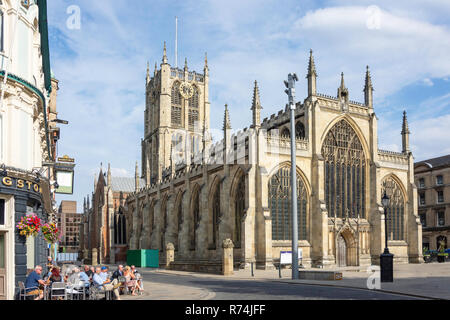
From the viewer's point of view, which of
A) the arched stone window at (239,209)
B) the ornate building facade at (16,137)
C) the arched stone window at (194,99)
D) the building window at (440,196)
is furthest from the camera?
the arched stone window at (194,99)

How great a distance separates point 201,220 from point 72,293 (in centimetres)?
3063

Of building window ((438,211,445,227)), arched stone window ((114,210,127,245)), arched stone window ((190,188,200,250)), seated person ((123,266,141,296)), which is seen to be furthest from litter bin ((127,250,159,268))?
building window ((438,211,445,227))

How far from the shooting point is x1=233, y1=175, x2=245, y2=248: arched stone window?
4150 centimetres

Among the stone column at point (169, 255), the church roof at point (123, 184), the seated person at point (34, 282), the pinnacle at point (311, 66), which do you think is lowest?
the stone column at point (169, 255)

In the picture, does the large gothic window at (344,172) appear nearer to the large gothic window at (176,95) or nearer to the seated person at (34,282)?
the seated person at (34,282)

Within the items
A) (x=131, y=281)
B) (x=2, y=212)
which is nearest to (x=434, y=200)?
(x=131, y=281)

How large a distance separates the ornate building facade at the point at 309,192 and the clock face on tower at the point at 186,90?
2946 centimetres

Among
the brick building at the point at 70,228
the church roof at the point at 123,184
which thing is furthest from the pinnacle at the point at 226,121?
the brick building at the point at 70,228

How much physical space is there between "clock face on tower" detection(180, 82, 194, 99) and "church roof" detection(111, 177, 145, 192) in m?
16.1

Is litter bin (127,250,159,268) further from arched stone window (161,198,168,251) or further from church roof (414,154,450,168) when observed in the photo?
church roof (414,154,450,168)

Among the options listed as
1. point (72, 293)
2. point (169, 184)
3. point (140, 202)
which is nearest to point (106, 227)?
point (140, 202)

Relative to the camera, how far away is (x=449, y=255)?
178 ft

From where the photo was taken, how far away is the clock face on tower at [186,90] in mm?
81019

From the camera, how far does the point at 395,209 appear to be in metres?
47.2
